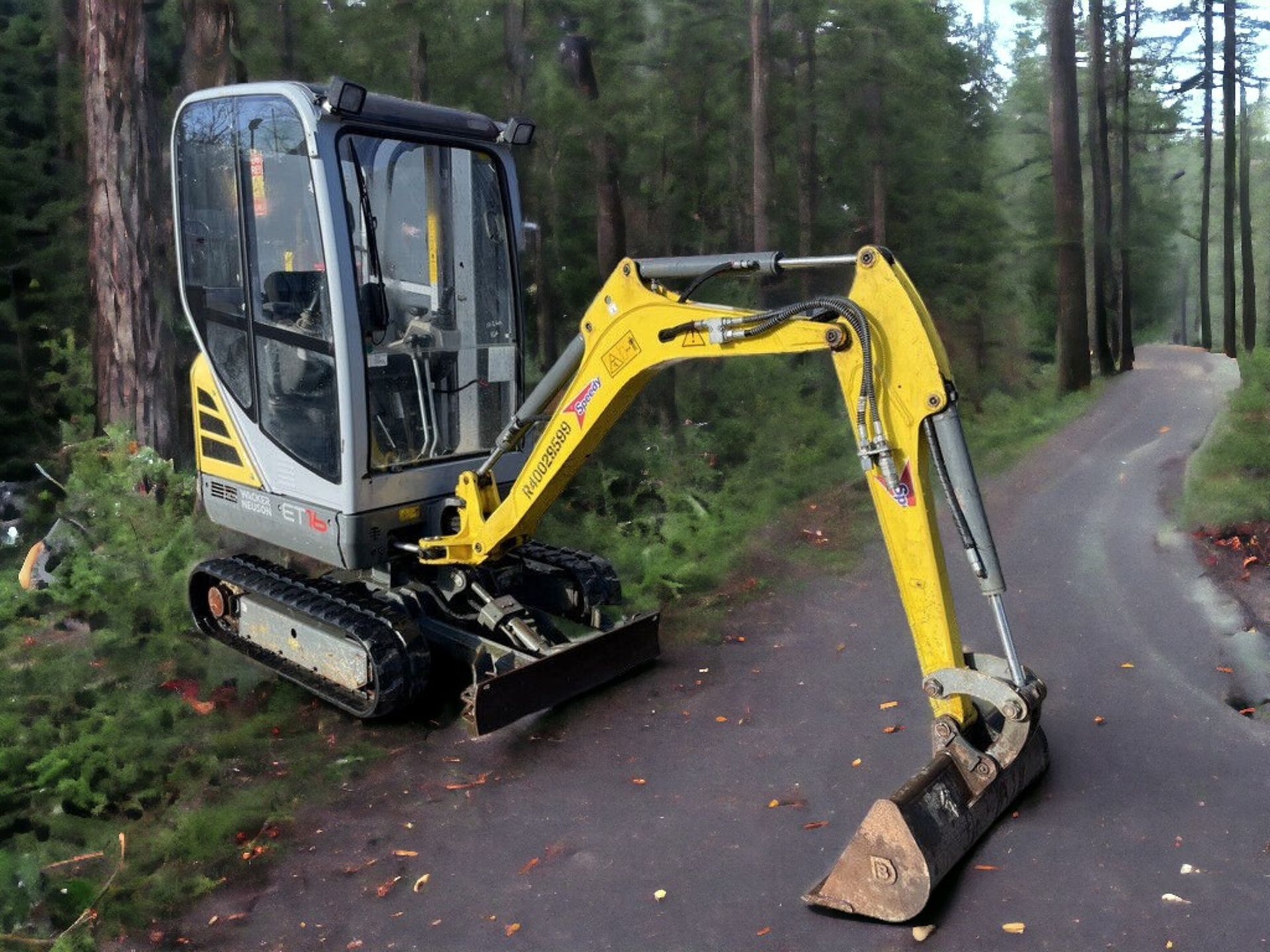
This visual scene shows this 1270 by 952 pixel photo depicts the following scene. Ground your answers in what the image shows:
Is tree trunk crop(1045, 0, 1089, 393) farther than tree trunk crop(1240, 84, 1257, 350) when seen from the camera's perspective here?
No

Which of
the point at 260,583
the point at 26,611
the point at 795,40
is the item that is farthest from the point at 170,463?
the point at 795,40

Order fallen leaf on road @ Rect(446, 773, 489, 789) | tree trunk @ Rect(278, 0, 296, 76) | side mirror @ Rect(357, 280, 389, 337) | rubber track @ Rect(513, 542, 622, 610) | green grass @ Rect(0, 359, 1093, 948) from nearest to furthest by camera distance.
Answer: green grass @ Rect(0, 359, 1093, 948) < fallen leaf on road @ Rect(446, 773, 489, 789) < side mirror @ Rect(357, 280, 389, 337) < rubber track @ Rect(513, 542, 622, 610) < tree trunk @ Rect(278, 0, 296, 76)

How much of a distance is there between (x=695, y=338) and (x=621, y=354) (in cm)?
46

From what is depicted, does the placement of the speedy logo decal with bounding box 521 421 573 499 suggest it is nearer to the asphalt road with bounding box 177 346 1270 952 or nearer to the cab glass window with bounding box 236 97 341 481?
the cab glass window with bounding box 236 97 341 481

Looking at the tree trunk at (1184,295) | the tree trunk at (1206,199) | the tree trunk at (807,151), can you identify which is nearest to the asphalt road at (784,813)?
the tree trunk at (1184,295)

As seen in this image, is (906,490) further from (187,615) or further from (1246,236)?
(1246,236)

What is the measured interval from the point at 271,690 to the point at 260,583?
1.96 feet

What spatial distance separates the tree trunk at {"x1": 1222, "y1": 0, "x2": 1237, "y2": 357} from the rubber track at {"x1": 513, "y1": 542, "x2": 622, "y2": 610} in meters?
8.58

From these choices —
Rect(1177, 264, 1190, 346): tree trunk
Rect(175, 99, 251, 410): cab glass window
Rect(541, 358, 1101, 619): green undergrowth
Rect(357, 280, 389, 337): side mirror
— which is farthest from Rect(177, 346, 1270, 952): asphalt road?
Rect(1177, 264, 1190, 346): tree trunk

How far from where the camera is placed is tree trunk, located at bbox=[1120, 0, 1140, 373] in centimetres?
1198

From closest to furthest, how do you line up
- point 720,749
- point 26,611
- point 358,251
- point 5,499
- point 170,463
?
point 720,749, point 358,251, point 26,611, point 170,463, point 5,499

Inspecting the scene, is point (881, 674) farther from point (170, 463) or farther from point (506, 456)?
point (170, 463)

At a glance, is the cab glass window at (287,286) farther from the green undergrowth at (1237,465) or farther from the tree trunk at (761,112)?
the tree trunk at (761,112)

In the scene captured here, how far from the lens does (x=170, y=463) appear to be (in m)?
8.35
